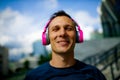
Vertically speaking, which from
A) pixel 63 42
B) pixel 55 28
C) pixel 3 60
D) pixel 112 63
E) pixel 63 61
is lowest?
pixel 3 60

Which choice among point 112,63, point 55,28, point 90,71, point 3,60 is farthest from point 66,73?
point 3,60

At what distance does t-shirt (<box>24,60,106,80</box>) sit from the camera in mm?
1959

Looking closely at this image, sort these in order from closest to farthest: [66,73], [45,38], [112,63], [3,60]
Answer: [66,73] → [45,38] → [112,63] → [3,60]

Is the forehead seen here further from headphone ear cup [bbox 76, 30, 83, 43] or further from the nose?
headphone ear cup [bbox 76, 30, 83, 43]

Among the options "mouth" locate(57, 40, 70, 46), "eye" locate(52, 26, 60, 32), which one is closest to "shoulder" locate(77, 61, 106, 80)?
"mouth" locate(57, 40, 70, 46)

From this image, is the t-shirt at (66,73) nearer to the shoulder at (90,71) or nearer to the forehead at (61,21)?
the shoulder at (90,71)

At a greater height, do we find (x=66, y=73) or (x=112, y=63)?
(x=66, y=73)

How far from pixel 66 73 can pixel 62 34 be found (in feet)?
1.10

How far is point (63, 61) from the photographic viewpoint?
200 centimetres

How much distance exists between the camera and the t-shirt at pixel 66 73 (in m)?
1.96

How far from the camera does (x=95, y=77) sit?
204 cm

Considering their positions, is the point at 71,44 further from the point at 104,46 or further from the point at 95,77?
the point at 104,46

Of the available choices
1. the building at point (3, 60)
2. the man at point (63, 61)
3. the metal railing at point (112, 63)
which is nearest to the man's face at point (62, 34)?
the man at point (63, 61)

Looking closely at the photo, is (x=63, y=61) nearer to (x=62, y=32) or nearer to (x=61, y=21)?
(x=62, y=32)
